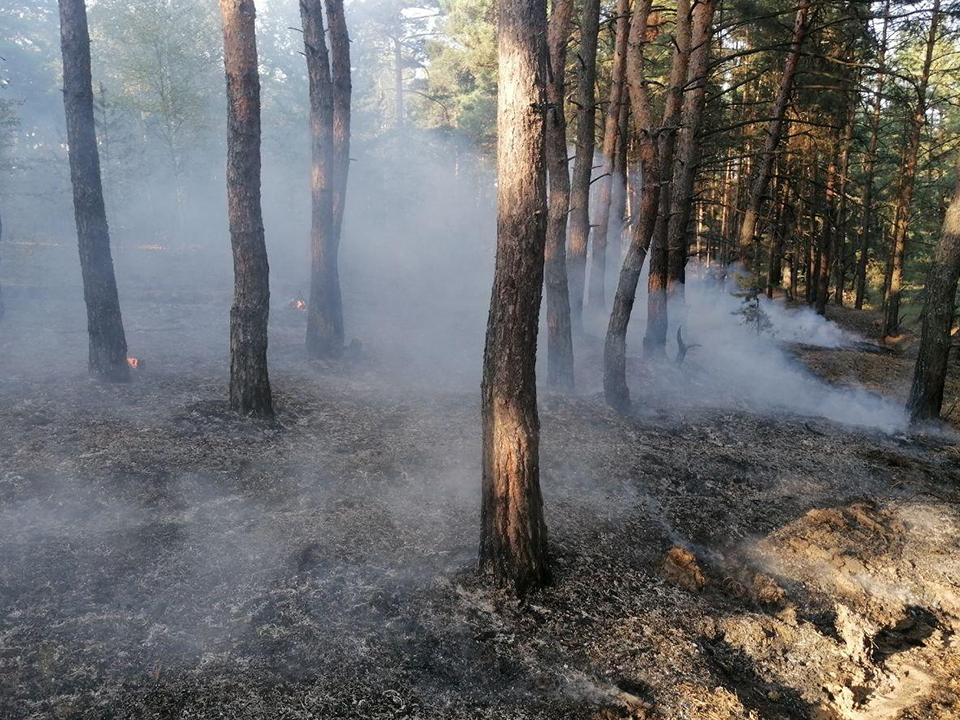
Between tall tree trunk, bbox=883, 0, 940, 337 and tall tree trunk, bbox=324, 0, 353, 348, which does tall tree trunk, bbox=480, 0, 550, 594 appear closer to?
tall tree trunk, bbox=324, 0, 353, 348

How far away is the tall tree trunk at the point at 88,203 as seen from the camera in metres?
9.70

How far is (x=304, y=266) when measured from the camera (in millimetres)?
28938

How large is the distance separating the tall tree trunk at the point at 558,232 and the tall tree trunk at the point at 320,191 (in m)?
4.63

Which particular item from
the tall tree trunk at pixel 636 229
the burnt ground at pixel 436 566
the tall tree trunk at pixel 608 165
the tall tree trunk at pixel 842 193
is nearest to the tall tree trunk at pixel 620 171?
the tall tree trunk at pixel 608 165

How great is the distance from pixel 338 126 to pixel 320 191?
5.19ft

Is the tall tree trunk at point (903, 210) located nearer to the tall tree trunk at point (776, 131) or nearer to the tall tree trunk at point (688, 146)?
the tall tree trunk at point (776, 131)

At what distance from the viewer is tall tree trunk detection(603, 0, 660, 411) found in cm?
1044

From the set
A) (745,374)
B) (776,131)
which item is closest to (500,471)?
(745,374)

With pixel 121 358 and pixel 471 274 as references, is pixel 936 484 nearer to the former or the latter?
pixel 121 358

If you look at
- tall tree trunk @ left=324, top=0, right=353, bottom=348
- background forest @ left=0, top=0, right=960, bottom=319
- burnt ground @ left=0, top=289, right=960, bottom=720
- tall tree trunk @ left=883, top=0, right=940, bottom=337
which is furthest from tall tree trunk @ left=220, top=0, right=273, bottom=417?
tall tree trunk @ left=883, top=0, right=940, bottom=337

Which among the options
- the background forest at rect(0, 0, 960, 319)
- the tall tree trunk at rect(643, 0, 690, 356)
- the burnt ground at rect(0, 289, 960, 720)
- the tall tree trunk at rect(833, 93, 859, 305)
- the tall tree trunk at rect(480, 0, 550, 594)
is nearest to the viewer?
the burnt ground at rect(0, 289, 960, 720)

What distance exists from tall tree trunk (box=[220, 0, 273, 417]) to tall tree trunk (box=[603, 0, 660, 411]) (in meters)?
5.79

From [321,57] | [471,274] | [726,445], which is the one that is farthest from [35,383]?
[471,274]

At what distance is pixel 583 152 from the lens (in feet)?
46.9
